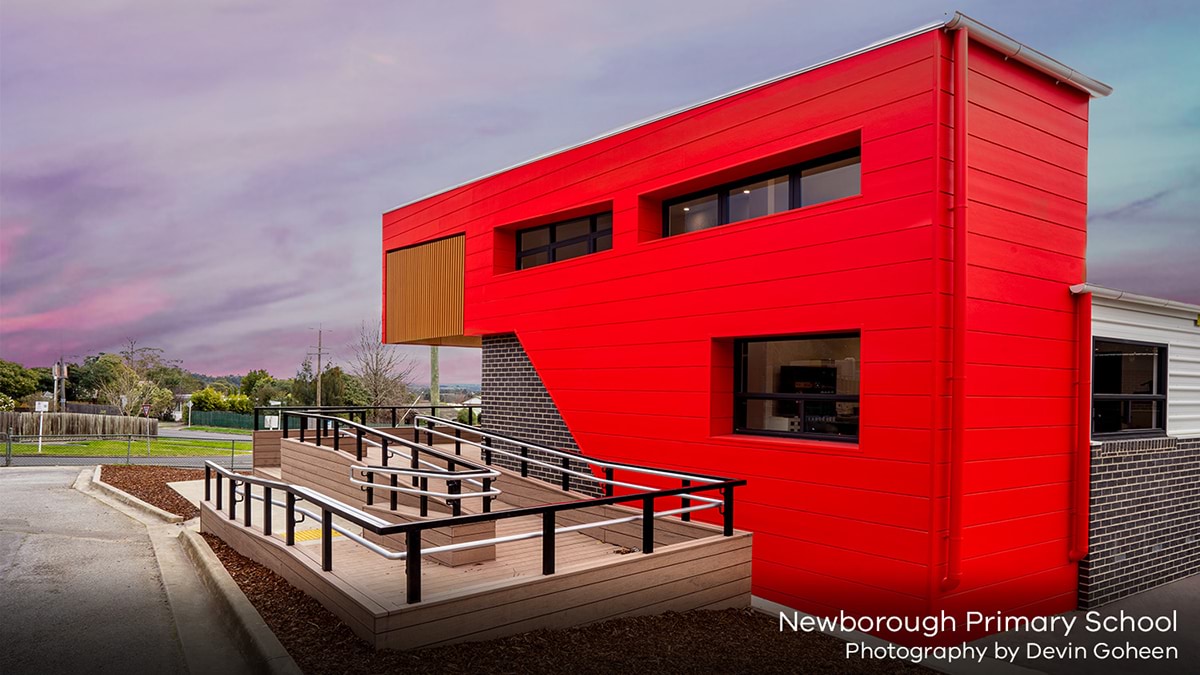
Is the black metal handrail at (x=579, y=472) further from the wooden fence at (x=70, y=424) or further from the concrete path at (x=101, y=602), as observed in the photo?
the wooden fence at (x=70, y=424)

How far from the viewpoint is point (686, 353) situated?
9664mm

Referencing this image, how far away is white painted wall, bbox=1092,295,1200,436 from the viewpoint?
893 cm

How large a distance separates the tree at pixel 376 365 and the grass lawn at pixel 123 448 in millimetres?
8376

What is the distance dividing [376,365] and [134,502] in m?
30.4

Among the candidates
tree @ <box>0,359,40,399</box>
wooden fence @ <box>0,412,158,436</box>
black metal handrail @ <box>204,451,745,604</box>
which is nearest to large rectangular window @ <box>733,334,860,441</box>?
black metal handrail @ <box>204,451,745,604</box>

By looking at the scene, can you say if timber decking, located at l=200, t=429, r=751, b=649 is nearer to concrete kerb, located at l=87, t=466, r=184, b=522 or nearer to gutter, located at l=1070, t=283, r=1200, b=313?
concrete kerb, located at l=87, t=466, r=184, b=522

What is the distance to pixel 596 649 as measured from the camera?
539cm

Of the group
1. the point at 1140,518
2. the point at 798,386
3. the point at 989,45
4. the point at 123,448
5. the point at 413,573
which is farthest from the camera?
the point at 123,448

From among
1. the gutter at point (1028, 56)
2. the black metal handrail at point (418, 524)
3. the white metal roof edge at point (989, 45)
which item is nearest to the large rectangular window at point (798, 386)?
the black metal handrail at point (418, 524)

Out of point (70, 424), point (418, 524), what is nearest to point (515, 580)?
point (418, 524)

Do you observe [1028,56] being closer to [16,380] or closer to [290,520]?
[290,520]

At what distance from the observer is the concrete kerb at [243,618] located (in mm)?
4961

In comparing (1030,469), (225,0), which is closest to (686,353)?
(1030,469)

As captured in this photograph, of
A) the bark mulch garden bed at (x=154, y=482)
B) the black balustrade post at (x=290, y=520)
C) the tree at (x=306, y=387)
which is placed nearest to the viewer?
the black balustrade post at (x=290, y=520)
